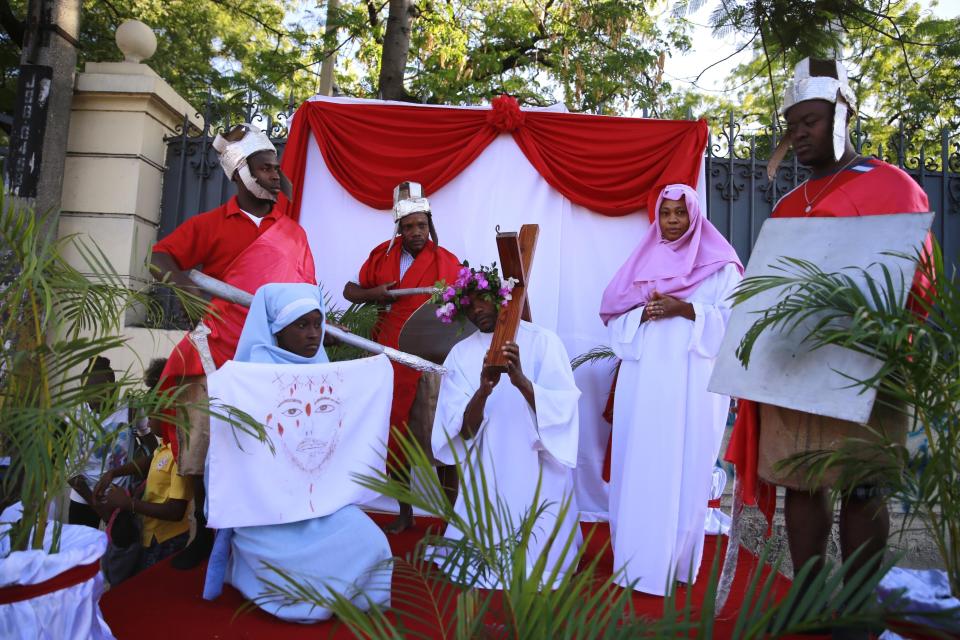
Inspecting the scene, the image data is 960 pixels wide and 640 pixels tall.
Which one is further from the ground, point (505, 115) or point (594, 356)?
point (505, 115)

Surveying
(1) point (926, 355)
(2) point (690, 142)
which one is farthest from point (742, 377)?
(2) point (690, 142)

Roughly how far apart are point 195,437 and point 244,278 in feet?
2.87

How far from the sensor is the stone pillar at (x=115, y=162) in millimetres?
6738

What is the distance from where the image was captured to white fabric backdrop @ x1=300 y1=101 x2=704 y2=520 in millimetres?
6160

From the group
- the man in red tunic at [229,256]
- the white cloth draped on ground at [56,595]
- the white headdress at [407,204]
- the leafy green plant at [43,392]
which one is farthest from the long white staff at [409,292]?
the white cloth draped on ground at [56,595]

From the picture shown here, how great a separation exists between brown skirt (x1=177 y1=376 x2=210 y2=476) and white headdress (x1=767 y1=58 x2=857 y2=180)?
3051mm

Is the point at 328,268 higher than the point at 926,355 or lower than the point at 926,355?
higher

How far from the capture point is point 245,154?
4.51 m

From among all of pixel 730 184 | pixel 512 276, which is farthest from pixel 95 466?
pixel 730 184

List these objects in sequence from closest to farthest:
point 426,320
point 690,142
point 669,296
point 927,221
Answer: point 927,221
point 669,296
point 426,320
point 690,142

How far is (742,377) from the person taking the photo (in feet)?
9.87

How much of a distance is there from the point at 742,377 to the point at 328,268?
403cm

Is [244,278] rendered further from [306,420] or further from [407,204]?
[407,204]

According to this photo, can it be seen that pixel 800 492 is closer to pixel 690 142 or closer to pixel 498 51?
pixel 690 142
